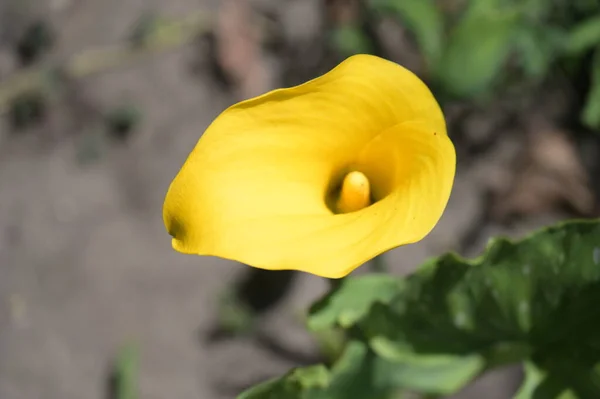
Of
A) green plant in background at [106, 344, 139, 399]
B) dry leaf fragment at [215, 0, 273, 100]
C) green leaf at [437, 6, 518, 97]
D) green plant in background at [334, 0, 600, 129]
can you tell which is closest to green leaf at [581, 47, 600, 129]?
green plant in background at [334, 0, 600, 129]

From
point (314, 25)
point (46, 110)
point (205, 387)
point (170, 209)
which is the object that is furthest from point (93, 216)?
point (170, 209)

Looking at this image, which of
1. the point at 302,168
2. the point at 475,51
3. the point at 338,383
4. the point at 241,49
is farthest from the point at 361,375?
the point at 241,49

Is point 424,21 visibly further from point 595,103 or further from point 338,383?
point 338,383

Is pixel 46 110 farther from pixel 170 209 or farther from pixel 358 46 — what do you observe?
pixel 170 209

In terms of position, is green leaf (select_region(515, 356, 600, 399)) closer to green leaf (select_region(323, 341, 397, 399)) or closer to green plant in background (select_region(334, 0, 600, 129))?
green leaf (select_region(323, 341, 397, 399))

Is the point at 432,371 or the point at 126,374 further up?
the point at 432,371
